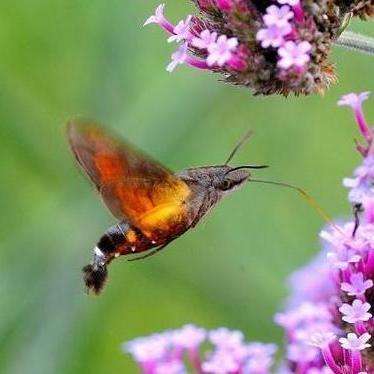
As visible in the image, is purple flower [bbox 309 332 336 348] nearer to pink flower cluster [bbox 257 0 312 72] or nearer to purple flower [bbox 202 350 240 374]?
purple flower [bbox 202 350 240 374]

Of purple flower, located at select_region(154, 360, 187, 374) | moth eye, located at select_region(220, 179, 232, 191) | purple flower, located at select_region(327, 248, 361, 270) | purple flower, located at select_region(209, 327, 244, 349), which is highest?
moth eye, located at select_region(220, 179, 232, 191)

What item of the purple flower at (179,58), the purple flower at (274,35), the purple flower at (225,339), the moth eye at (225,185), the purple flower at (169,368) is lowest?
the purple flower at (169,368)

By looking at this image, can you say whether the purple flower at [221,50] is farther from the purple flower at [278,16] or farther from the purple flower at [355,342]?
the purple flower at [355,342]

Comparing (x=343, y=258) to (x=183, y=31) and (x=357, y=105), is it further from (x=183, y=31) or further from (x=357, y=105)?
(x=183, y=31)

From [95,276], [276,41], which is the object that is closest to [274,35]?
[276,41]

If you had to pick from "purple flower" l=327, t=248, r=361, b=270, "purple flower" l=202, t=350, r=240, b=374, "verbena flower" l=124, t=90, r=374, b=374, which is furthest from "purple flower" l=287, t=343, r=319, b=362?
"purple flower" l=327, t=248, r=361, b=270

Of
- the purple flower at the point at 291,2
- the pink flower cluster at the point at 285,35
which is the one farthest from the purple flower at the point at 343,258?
the purple flower at the point at 291,2

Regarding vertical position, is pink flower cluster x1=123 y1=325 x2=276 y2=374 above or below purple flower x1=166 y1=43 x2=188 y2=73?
below

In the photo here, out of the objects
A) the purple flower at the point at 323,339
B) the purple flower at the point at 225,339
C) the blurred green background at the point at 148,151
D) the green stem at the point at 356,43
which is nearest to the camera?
the green stem at the point at 356,43
